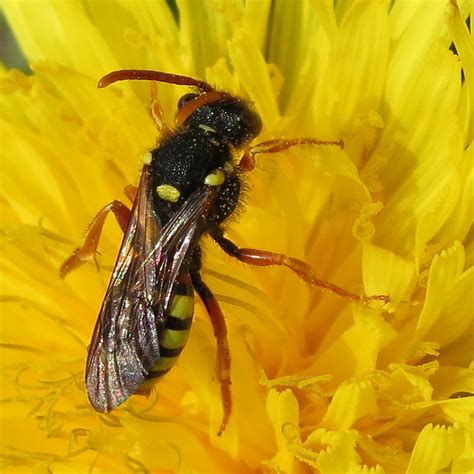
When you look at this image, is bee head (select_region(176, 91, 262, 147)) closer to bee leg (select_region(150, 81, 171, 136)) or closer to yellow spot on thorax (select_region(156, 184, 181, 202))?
bee leg (select_region(150, 81, 171, 136))

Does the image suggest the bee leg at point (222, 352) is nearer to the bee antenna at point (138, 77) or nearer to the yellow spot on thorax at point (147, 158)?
the yellow spot on thorax at point (147, 158)

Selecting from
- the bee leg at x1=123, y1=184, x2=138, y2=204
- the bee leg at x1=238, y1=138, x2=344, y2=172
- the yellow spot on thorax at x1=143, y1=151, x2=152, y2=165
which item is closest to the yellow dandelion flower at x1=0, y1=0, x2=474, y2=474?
the bee leg at x1=238, y1=138, x2=344, y2=172

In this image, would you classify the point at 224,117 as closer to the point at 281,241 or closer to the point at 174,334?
the point at 281,241

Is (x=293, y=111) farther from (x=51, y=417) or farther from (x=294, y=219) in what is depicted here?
(x=51, y=417)

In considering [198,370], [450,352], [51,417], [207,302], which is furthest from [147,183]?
[450,352]

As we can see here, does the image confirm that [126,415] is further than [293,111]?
No

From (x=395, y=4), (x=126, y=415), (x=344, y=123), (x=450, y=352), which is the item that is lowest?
(x=450, y=352)

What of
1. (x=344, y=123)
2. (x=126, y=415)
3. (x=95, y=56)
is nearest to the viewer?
(x=126, y=415)

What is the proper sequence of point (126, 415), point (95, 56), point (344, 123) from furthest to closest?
1. point (95, 56)
2. point (344, 123)
3. point (126, 415)
